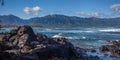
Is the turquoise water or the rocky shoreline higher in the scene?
the rocky shoreline

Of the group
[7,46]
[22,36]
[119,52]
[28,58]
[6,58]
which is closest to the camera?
[6,58]

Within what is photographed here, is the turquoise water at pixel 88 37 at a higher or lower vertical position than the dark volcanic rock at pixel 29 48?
lower

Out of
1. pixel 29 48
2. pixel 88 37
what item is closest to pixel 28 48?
pixel 29 48

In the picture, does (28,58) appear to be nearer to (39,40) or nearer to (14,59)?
(14,59)

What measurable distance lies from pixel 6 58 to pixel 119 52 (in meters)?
19.3

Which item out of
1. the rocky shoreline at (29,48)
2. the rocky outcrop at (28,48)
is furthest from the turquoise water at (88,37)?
the rocky outcrop at (28,48)

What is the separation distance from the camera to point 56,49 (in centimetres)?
2711

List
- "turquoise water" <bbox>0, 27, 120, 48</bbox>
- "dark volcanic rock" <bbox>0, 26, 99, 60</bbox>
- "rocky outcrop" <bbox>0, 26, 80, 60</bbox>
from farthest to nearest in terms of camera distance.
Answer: "turquoise water" <bbox>0, 27, 120, 48</bbox>, "dark volcanic rock" <bbox>0, 26, 99, 60</bbox>, "rocky outcrop" <bbox>0, 26, 80, 60</bbox>

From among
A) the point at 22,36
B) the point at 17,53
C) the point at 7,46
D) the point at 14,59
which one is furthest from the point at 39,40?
the point at 14,59

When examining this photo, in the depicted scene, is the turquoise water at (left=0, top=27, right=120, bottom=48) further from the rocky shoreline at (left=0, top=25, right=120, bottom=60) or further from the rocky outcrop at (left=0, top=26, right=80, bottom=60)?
the rocky outcrop at (left=0, top=26, right=80, bottom=60)

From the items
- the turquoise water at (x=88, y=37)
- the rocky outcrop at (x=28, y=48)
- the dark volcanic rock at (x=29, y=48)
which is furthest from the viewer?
the turquoise water at (x=88, y=37)

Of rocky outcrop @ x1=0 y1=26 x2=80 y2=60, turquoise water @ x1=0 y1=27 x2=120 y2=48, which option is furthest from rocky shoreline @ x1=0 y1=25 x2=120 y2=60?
turquoise water @ x1=0 y1=27 x2=120 y2=48

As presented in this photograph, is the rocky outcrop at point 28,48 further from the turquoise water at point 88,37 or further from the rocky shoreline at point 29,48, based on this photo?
the turquoise water at point 88,37

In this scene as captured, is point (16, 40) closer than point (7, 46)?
No
